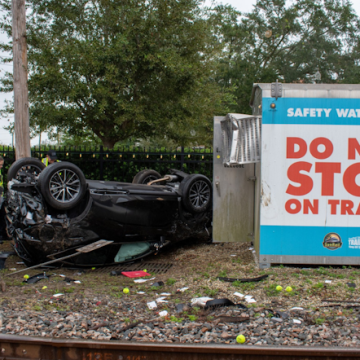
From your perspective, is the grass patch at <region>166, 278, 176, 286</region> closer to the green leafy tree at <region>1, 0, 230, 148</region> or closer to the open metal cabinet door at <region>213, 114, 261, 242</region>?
the open metal cabinet door at <region>213, 114, 261, 242</region>

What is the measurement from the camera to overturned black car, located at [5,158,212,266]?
550 centimetres

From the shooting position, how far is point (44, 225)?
548 cm

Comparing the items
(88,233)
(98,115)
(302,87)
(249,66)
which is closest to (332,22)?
(249,66)

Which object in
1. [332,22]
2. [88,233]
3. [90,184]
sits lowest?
[88,233]

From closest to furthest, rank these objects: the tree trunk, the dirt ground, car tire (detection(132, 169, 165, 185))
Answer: the dirt ground → car tire (detection(132, 169, 165, 185)) → the tree trunk

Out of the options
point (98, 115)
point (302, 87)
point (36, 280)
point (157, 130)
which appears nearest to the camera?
point (36, 280)

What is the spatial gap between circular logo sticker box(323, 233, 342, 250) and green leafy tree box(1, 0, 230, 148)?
7005 millimetres

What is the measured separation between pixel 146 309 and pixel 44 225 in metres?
2.13

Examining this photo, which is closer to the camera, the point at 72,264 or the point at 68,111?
the point at 72,264

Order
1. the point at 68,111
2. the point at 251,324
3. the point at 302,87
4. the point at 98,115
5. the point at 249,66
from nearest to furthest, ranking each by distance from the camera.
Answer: the point at 251,324 → the point at 302,87 → the point at 68,111 → the point at 98,115 → the point at 249,66

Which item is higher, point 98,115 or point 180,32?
point 180,32

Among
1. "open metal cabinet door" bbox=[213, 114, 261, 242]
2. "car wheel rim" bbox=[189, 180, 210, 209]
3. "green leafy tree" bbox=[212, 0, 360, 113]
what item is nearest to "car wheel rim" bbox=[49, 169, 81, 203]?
"car wheel rim" bbox=[189, 180, 210, 209]

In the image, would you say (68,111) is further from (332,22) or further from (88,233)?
(332,22)

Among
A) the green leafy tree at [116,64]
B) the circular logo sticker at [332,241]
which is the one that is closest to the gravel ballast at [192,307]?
the circular logo sticker at [332,241]
